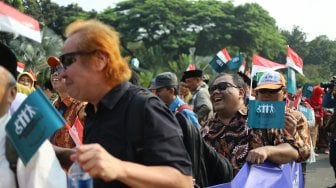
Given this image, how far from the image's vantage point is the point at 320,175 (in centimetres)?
918

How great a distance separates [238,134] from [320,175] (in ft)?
20.9

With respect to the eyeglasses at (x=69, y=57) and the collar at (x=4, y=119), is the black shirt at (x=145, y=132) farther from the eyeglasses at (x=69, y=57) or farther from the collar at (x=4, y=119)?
the collar at (x=4, y=119)

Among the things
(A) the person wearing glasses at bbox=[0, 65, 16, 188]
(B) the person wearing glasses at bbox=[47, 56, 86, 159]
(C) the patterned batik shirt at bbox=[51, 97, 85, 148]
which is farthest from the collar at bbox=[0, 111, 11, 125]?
(C) the patterned batik shirt at bbox=[51, 97, 85, 148]

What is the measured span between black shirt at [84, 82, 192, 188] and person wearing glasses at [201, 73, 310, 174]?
1293mm

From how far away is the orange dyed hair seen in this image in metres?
1.90

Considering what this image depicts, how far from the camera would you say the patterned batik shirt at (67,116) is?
152 inches

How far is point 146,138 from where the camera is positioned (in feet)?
5.95

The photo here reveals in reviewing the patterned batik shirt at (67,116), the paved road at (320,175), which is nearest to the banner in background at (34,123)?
the patterned batik shirt at (67,116)

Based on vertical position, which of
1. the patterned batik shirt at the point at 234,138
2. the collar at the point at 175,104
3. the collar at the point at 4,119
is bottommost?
the collar at the point at 175,104

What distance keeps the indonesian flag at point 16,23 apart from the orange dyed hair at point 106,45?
0.66 ft

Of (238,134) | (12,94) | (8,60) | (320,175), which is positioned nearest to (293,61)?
(238,134)

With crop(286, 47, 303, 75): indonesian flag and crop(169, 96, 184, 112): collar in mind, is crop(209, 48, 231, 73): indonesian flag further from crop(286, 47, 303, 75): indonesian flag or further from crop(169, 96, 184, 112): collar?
crop(169, 96, 184, 112): collar

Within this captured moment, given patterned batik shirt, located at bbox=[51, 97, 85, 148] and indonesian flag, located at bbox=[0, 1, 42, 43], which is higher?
indonesian flag, located at bbox=[0, 1, 42, 43]

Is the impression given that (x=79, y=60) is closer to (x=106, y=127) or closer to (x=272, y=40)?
(x=106, y=127)
